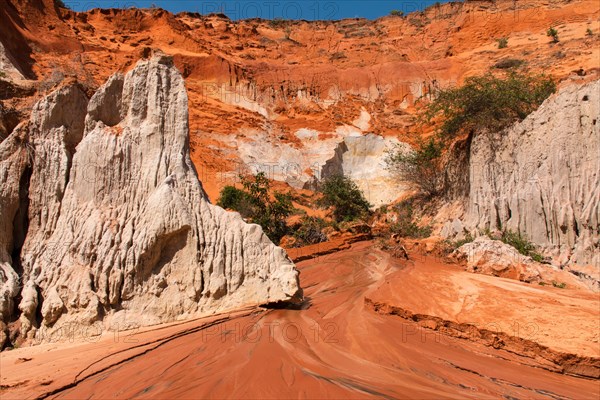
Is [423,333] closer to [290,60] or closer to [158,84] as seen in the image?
[158,84]

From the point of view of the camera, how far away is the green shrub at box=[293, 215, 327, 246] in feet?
55.2

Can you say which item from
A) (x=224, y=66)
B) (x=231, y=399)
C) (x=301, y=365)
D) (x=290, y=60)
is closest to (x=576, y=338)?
(x=301, y=365)

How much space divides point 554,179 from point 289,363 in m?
10.8

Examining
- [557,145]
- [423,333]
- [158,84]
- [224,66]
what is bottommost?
[423,333]

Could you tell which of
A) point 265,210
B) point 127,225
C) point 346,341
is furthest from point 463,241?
point 127,225

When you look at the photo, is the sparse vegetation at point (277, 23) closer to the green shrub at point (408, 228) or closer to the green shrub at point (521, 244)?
the green shrub at point (408, 228)

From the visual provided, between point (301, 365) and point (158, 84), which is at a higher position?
point (158, 84)

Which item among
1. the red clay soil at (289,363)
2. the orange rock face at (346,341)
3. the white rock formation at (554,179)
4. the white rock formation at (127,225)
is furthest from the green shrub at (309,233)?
the red clay soil at (289,363)

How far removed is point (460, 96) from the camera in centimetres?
1717

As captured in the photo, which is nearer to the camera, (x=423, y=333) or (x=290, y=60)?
(x=423, y=333)

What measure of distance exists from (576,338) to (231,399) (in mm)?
5214

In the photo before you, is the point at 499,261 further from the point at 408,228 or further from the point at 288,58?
the point at 288,58

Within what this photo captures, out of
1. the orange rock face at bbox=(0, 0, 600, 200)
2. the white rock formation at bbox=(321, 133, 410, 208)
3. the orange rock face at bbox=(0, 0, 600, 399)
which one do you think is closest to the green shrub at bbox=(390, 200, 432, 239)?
the orange rock face at bbox=(0, 0, 600, 399)

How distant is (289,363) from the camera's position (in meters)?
4.82
